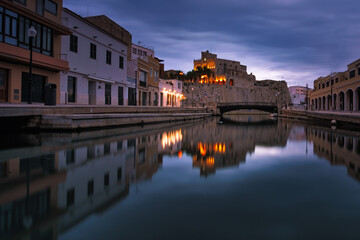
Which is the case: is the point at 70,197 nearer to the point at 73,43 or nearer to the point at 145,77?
the point at 73,43

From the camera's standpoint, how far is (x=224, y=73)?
107250mm

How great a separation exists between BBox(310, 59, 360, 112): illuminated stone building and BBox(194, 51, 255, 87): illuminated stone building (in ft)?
132

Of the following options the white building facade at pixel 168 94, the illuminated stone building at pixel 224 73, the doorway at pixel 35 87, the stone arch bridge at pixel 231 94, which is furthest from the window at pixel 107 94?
the illuminated stone building at pixel 224 73

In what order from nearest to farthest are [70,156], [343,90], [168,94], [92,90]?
[70,156] → [92,90] → [343,90] → [168,94]

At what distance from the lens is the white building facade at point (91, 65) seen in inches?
804

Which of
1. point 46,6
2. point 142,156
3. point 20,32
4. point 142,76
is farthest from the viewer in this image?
point 142,76

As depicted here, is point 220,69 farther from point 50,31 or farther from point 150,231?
point 150,231

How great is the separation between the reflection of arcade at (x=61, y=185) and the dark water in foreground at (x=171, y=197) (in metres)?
0.01

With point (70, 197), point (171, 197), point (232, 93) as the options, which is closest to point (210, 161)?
point (171, 197)

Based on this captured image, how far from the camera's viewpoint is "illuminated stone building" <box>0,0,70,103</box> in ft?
49.4

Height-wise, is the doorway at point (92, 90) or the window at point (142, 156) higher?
the doorway at point (92, 90)

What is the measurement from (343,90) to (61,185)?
4525 centimetres

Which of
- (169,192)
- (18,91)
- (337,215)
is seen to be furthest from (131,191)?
(18,91)

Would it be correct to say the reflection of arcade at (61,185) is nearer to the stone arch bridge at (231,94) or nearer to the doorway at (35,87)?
the doorway at (35,87)
